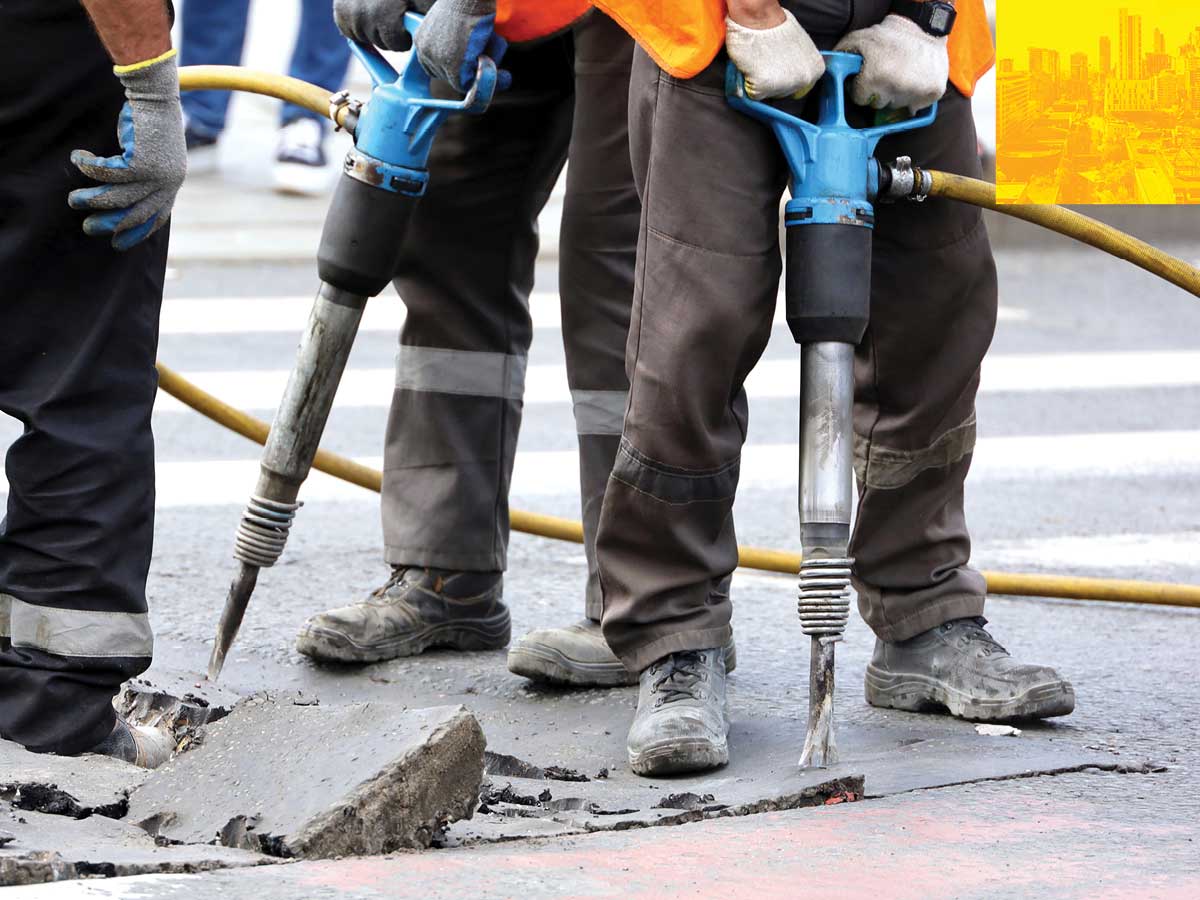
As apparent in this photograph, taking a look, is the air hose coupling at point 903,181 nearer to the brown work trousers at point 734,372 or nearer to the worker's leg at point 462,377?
the brown work trousers at point 734,372

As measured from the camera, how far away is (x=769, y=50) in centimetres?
289

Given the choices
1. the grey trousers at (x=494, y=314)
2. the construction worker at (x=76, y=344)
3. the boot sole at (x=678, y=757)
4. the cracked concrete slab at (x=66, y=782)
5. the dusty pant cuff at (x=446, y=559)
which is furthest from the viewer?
the dusty pant cuff at (x=446, y=559)

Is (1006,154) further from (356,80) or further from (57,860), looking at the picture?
(356,80)

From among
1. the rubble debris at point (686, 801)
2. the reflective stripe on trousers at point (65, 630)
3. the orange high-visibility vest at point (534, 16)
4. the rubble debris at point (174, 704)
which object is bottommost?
the rubble debris at point (174, 704)

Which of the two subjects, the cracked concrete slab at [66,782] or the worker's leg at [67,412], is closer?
the cracked concrete slab at [66,782]

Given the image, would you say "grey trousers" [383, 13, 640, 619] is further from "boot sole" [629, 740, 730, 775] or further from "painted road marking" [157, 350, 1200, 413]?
"painted road marking" [157, 350, 1200, 413]

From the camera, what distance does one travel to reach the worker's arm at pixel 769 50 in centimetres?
288

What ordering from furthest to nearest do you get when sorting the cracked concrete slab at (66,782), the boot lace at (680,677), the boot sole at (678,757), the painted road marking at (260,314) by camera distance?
1. the painted road marking at (260,314)
2. the boot lace at (680,677)
3. the boot sole at (678,757)
4. the cracked concrete slab at (66,782)

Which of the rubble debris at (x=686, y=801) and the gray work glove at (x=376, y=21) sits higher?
the gray work glove at (x=376, y=21)

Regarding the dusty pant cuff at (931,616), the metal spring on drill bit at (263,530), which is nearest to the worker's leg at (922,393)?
the dusty pant cuff at (931,616)

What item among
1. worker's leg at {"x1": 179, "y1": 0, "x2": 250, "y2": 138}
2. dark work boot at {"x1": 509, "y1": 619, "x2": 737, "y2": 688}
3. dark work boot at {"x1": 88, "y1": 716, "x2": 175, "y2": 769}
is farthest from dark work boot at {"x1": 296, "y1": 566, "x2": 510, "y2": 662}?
worker's leg at {"x1": 179, "y1": 0, "x2": 250, "y2": 138}

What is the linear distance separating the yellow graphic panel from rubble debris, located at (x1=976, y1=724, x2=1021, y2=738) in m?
0.88

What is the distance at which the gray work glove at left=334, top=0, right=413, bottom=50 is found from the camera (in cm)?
349

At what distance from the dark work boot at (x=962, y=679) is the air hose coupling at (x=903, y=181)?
794 millimetres
